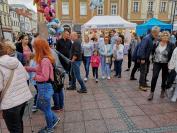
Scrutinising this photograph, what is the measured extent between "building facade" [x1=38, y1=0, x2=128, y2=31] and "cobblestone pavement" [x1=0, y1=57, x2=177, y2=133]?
3046 cm

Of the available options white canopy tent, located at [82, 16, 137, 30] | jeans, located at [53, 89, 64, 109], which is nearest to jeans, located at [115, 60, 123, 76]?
jeans, located at [53, 89, 64, 109]

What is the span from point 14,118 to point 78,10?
3413 cm

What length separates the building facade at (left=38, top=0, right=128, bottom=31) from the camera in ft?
114

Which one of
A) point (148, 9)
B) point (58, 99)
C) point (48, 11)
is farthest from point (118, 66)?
point (148, 9)

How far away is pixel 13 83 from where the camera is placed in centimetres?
264

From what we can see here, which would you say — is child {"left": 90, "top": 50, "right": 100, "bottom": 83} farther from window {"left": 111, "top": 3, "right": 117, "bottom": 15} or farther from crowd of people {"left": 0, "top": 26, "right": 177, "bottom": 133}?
window {"left": 111, "top": 3, "right": 117, "bottom": 15}

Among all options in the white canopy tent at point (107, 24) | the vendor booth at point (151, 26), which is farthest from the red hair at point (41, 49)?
the vendor booth at point (151, 26)

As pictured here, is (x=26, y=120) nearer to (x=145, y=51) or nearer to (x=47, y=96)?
(x=47, y=96)

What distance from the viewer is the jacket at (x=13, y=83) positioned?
100.0 inches

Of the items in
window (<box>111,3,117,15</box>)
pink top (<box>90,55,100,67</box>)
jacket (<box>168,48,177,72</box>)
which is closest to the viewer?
jacket (<box>168,48,177,72</box>)

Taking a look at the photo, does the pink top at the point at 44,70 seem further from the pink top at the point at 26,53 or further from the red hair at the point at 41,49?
the pink top at the point at 26,53

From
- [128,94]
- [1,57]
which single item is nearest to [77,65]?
[128,94]

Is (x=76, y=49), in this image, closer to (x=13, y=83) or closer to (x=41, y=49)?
(x=41, y=49)

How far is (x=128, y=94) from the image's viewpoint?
5648mm
